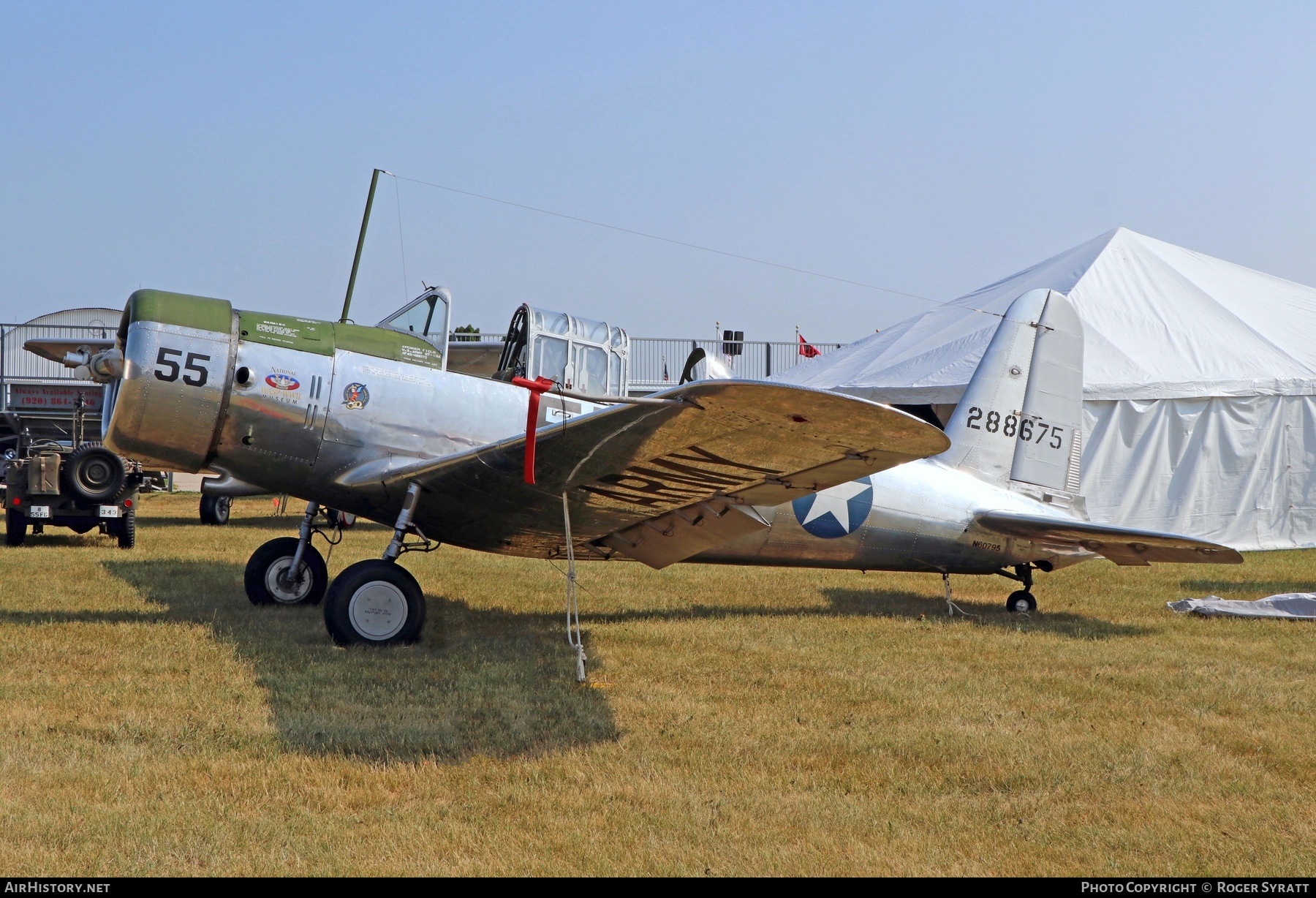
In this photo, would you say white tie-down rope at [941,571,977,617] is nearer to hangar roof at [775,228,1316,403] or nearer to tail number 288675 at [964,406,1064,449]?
tail number 288675 at [964,406,1064,449]

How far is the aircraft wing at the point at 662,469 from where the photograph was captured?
4.11 metres

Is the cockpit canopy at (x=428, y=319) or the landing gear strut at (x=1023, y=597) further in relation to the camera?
the landing gear strut at (x=1023, y=597)

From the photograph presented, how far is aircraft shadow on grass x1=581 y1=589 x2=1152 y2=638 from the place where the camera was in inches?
306

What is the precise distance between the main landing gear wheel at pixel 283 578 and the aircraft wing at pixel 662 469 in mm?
1681

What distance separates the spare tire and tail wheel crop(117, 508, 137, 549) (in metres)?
0.35

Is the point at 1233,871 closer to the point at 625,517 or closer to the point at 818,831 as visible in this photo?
the point at 818,831

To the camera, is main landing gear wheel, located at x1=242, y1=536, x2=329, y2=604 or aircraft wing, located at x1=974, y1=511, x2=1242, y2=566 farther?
main landing gear wheel, located at x1=242, y1=536, x2=329, y2=604

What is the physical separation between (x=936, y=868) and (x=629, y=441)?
240cm

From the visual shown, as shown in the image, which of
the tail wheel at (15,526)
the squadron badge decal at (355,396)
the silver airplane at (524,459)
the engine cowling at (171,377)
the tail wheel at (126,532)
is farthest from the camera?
the tail wheel at (15,526)


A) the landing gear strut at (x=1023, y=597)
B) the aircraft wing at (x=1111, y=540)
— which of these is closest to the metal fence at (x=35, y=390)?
the landing gear strut at (x=1023, y=597)

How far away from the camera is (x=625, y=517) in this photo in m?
6.23

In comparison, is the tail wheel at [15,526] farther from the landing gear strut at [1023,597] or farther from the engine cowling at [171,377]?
the landing gear strut at [1023,597]

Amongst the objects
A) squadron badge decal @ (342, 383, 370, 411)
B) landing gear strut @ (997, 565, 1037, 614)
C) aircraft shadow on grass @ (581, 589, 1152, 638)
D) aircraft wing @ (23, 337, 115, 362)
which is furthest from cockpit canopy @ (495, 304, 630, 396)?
aircraft wing @ (23, 337, 115, 362)
